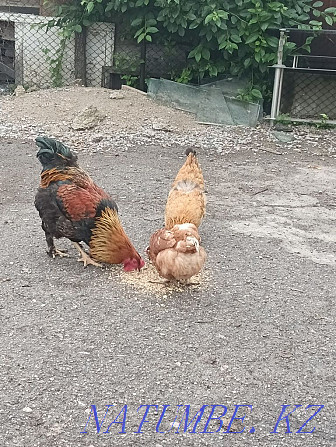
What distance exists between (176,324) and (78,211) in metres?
1.24

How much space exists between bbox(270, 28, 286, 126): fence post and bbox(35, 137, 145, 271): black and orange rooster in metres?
5.14

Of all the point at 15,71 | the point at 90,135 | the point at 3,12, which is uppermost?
the point at 3,12

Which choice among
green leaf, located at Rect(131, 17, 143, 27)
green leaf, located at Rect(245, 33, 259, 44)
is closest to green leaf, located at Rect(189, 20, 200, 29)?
green leaf, located at Rect(245, 33, 259, 44)

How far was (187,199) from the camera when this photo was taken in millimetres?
4633

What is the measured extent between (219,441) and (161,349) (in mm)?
814

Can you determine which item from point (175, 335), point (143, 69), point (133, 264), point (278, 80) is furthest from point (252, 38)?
point (175, 335)

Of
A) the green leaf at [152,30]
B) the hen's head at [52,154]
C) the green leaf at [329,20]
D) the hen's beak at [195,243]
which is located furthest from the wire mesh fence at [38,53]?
the hen's beak at [195,243]

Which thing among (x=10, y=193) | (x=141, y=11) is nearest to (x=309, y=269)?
(x=10, y=193)

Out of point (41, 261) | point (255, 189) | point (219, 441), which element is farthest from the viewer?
point (255, 189)

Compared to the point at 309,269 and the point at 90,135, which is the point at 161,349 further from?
the point at 90,135

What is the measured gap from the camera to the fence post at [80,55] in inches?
381

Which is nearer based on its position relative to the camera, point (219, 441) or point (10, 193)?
point (219, 441)

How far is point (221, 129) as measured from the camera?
28.6ft

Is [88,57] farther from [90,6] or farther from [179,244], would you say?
[179,244]
